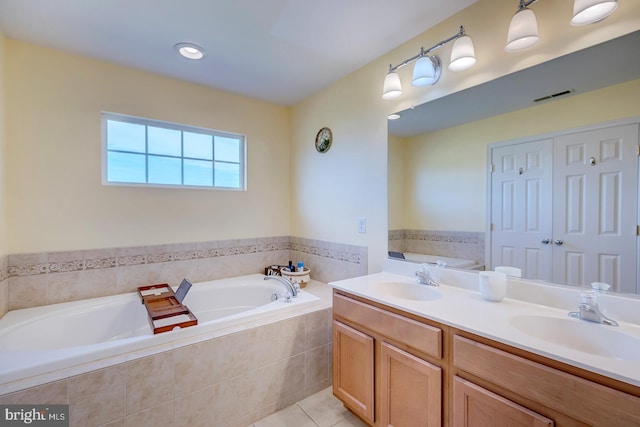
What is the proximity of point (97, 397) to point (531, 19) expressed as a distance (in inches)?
107

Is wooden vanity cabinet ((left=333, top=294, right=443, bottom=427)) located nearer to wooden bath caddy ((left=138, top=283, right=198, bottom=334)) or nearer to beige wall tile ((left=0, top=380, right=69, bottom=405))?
wooden bath caddy ((left=138, top=283, right=198, bottom=334))

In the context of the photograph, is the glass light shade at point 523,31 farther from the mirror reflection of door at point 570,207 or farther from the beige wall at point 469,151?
the mirror reflection of door at point 570,207

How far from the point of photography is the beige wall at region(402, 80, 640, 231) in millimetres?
1184

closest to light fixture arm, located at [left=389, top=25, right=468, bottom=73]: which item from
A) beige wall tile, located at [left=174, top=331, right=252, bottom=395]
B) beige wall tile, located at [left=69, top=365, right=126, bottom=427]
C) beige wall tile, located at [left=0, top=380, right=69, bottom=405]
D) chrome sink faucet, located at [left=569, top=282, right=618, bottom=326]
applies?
chrome sink faucet, located at [left=569, top=282, right=618, bottom=326]

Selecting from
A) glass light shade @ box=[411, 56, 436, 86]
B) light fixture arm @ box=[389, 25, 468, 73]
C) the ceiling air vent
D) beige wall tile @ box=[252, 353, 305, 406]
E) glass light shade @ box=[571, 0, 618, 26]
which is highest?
light fixture arm @ box=[389, 25, 468, 73]

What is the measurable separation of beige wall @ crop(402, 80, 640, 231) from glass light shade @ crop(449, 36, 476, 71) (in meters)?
0.34

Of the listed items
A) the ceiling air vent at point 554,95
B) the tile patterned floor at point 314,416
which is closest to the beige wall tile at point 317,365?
the tile patterned floor at point 314,416

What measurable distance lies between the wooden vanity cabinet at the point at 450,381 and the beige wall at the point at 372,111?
2.42 feet

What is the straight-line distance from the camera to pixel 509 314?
1202mm

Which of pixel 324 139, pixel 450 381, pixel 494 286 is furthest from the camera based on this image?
pixel 324 139

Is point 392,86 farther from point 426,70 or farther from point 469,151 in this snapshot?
point 469,151

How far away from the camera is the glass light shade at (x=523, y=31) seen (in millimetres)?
1260

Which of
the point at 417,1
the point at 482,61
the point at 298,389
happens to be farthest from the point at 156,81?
the point at 298,389

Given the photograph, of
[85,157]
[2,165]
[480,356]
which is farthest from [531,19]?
[2,165]
